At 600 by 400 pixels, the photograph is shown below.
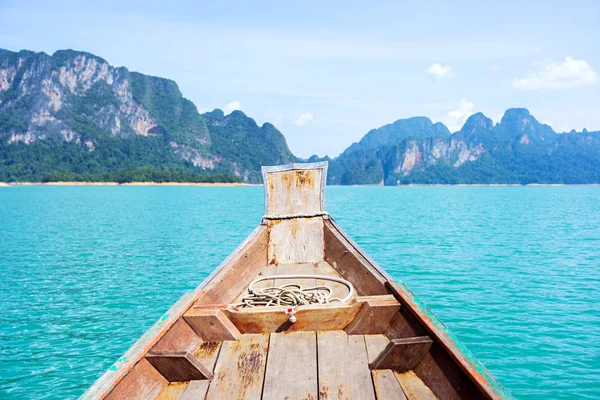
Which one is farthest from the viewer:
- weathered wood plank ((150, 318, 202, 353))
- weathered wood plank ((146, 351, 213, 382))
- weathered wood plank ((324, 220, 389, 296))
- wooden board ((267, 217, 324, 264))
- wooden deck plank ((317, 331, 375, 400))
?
wooden board ((267, 217, 324, 264))

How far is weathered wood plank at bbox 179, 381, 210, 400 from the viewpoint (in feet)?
9.42

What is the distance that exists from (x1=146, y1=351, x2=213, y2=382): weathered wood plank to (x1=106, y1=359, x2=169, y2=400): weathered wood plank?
38 millimetres

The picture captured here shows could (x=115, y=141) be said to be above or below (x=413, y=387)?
above

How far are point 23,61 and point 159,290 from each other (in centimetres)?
19166

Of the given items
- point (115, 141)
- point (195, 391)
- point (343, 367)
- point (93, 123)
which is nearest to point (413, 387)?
point (343, 367)

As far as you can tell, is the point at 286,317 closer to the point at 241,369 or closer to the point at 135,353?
the point at 241,369

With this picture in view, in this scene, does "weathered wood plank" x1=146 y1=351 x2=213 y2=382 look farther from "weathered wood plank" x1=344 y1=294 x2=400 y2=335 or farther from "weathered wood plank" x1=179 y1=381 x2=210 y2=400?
"weathered wood plank" x1=344 y1=294 x2=400 y2=335

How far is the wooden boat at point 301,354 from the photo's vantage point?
280cm

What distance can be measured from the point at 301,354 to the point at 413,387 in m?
0.77

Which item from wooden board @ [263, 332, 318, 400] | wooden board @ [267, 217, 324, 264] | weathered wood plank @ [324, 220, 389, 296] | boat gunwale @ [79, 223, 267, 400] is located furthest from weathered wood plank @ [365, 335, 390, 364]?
wooden board @ [267, 217, 324, 264]

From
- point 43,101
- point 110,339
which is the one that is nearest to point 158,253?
point 110,339

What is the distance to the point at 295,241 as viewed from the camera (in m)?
6.68

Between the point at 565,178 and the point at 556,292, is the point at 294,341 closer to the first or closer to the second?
the point at 556,292

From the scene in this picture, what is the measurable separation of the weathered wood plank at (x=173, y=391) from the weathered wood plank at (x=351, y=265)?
1.83m
